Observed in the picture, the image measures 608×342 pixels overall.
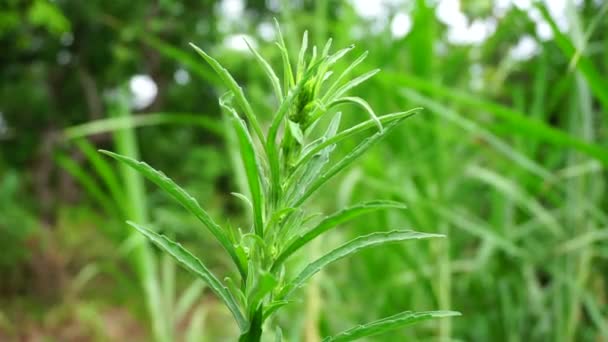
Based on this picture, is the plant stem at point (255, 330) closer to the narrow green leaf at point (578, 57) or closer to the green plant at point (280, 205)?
the green plant at point (280, 205)

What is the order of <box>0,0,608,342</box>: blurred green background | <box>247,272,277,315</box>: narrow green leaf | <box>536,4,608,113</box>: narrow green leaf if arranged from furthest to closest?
1. <box>0,0,608,342</box>: blurred green background
2. <box>536,4,608,113</box>: narrow green leaf
3. <box>247,272,277,315</box>: narrow green leaf

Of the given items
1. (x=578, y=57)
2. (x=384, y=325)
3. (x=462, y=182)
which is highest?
(x=462, y=182)

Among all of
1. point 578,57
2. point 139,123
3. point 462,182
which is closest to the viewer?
point 578,57

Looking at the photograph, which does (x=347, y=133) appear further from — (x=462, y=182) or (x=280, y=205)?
(x=462, y=182)

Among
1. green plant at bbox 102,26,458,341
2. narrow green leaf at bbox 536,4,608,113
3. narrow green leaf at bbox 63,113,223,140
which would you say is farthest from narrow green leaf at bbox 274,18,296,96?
narrow green leaf at bbox 63,113,223,140

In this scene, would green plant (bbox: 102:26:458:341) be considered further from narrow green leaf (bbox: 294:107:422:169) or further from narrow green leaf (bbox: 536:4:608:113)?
narrow green leaf (bbox: 536:4:608:113)

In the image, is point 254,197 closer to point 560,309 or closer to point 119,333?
point 560,309

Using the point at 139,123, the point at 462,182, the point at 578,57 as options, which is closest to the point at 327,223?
the point at 578,57

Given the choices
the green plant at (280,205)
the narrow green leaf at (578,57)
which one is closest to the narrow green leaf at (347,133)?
the green plant at (280,205)

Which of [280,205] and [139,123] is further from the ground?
[139,123]
